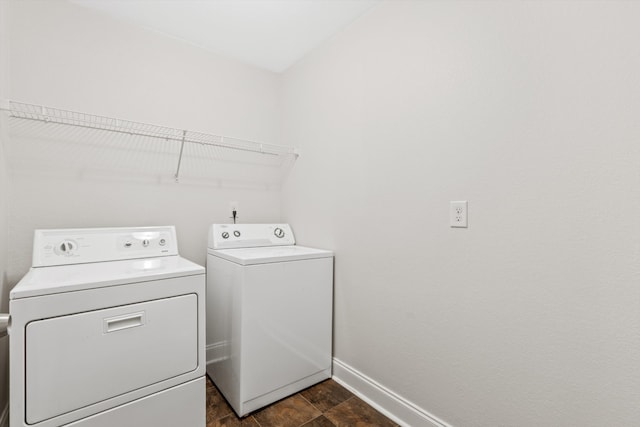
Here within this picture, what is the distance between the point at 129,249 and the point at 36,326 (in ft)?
2.33

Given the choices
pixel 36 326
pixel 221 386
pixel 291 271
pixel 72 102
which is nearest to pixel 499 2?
pixel 291 271

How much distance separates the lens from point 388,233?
1.65 m

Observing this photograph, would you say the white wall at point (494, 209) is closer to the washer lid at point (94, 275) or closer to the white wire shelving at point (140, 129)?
the white wire shelving at point (140, 129)

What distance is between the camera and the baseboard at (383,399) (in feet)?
4.78

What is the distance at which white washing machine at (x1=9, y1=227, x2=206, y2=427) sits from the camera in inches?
41.2

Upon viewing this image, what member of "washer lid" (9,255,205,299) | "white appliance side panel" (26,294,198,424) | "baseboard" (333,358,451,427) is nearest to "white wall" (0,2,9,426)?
"washer lid" (9,255,205,299)

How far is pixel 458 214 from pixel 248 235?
146 cm

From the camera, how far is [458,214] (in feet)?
4.38

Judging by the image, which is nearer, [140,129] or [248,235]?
[140,129]

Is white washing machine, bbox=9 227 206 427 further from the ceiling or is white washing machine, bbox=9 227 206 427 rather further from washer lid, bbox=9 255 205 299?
the ceiling

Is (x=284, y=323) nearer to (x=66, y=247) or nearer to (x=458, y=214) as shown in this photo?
(x=458, y=214)

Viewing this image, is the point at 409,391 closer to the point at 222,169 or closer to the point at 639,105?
the point at 639,105

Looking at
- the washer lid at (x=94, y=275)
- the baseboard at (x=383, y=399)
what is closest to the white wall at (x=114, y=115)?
the washer lid at (x=94, y=275)

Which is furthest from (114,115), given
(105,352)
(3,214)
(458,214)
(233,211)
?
(458,214)
